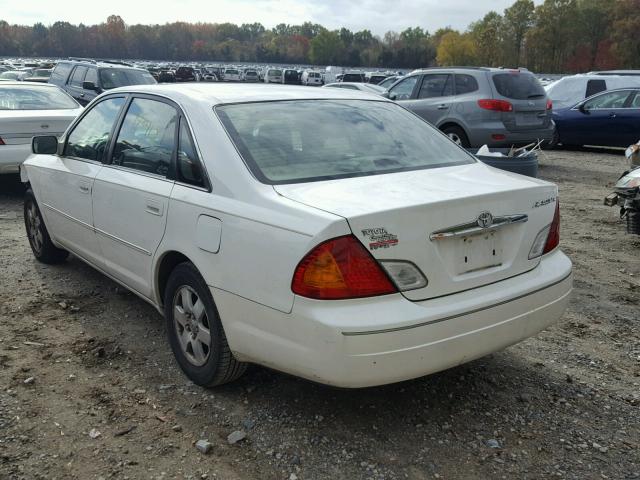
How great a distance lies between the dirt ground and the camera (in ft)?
9.07

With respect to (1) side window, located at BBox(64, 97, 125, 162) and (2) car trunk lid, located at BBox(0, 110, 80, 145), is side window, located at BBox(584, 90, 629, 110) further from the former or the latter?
(1) side window, located at BBox(64, 97, 125, 162)

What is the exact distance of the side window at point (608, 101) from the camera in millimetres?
13539

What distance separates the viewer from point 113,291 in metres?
4.98

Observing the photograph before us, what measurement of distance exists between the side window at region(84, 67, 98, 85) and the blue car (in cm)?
1038

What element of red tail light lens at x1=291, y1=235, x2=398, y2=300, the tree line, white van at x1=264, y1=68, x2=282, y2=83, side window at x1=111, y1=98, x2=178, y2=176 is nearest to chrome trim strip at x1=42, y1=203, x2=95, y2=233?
side window at x1=111, y1=98, x2=178, y2=176

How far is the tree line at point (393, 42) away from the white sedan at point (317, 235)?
78.4m

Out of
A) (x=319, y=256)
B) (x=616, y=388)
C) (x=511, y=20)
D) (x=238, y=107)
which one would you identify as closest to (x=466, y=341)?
(x=319, y=256)

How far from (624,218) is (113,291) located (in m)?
5.37

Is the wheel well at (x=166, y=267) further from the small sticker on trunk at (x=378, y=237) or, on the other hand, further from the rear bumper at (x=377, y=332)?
the small sticker on trunk at (x=378, y=237)

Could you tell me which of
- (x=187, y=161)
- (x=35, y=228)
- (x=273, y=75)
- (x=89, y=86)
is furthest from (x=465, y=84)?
(x=273, y=75)

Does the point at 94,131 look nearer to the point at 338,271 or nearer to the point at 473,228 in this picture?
the point at 338,271

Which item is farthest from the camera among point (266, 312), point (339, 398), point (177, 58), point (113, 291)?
point (177, 58)

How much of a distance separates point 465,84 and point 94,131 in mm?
8216

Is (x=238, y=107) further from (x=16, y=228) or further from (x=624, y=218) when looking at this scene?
(x=624, y=218)
